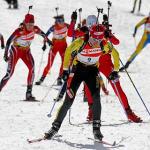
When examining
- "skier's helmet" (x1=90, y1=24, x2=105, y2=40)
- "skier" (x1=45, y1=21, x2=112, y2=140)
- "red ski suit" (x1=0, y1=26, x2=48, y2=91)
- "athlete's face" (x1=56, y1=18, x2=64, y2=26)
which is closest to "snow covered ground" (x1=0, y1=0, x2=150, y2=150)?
"skier" (x1=45, y1=21, x2=112, y2=140)

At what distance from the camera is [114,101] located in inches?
572

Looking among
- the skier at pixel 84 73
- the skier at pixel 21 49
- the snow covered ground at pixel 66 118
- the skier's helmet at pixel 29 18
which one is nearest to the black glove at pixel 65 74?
the skier at pixel 84 73

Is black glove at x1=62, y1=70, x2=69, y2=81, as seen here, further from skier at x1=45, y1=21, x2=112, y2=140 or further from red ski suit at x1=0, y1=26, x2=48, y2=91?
red ski suit at x1=0, y1=26, x2=48, y2=91

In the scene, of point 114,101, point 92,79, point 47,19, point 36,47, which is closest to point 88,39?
point 92,79

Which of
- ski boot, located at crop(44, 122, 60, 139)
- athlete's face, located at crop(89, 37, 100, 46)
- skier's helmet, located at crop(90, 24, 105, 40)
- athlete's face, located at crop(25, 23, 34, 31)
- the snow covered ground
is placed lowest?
the snow covered ground

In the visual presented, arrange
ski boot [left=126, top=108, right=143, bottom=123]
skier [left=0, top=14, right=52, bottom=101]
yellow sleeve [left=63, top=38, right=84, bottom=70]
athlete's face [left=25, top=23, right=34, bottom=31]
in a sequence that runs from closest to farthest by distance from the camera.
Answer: yellow sleeve [left=63, top=38, right=84, bottom=70]
ski boot [left=126, top=108, right=143, bottom=123]
athlete's face [left=25, top=23, right=34, bottom=31]
skier [left=0, top=14, right=52, bottom=101]

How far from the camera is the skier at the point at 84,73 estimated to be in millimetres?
9227

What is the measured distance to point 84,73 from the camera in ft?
31.1

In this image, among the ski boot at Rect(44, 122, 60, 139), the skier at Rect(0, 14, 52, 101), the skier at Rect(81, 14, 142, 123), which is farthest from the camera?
the skier at Rect(0, 14, 52, 101)

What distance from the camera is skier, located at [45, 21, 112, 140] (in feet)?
30.3

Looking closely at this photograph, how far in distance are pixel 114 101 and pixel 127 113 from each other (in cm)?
320

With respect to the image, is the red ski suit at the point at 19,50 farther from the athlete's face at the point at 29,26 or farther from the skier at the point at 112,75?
the skier at the point at 112,75

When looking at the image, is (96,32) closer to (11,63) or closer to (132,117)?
(132,117)

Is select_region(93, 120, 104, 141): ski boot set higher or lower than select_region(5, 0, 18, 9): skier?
higher
